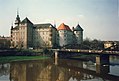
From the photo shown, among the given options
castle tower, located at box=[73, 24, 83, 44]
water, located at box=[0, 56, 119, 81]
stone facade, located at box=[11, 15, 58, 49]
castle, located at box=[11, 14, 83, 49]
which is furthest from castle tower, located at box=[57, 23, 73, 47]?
water, located at box=[0, 56, 119, 81]

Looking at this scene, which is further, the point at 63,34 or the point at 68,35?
the point at 68,35

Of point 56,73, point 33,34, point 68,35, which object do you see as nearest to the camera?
point 56,73

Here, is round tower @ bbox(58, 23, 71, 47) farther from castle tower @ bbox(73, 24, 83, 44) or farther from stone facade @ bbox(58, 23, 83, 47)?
castle tower @ bbox(73, 24, 83, 44)

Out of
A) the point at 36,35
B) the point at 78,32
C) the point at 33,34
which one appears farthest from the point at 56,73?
the point at 78,32

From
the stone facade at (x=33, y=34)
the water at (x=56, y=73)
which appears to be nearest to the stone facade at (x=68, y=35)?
the stone facade at (x=33, y=34)

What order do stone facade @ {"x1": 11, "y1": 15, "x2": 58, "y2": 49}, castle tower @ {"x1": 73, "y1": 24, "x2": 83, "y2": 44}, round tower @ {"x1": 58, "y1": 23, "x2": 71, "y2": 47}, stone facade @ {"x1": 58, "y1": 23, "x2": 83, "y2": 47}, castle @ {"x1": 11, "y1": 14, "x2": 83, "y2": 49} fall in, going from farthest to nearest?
castle tower @ {"x1": 73, "y1": 24, "x2": 83, "y2": 44} → stone facade @ {"x1": 58, "y1": 23, "x2": 83, "y2": 47} → round tower @ {"x1": 58, "y1": 23, "x2": 71, "y2": 47} → stone facade @ {"x1": 11, "y1": 15, "x2": 58, "y2": 49} → castle @ {"x1": 11, "y1": 14, "x2": 83, "y2": 49}

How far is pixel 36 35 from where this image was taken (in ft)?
260

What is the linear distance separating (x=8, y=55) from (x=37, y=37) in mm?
27202

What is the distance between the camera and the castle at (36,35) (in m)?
74.5

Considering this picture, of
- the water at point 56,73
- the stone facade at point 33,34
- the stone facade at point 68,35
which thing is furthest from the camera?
the stone facade at point 68,35

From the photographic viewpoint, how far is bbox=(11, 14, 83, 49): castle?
2933 inches

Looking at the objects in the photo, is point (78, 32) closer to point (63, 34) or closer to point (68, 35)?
point (68, 35)

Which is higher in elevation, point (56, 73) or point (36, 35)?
point (36, 35)

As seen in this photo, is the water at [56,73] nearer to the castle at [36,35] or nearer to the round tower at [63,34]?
the castle at [36,35]
